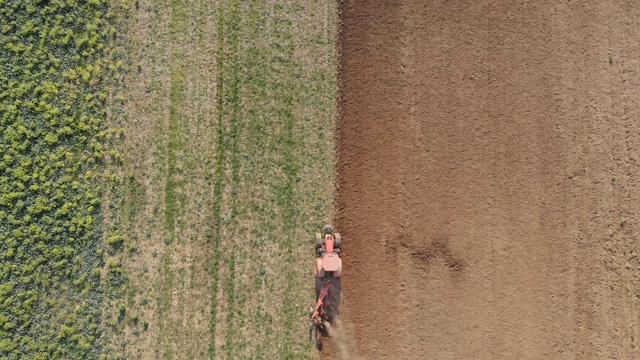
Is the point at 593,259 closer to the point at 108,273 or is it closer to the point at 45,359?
the point at 108,273

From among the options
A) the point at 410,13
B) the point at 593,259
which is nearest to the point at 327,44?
the point at 410,13

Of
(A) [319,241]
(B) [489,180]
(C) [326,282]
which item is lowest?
(C) [326,282]

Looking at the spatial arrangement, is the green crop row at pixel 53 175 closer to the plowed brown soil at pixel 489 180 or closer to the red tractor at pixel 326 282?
the red tractor at pixel 326 282

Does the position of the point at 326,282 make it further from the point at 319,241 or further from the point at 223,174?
the point at 223,174

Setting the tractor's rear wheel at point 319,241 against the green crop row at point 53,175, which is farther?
the tractor's rear wheel at point 319,241

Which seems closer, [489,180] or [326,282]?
[326,282]

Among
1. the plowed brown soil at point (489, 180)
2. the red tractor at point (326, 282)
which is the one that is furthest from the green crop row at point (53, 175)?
the plowed brown soil at point (489, 180)

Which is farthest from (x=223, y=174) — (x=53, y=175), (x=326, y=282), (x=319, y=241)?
(x=53, y=175)
